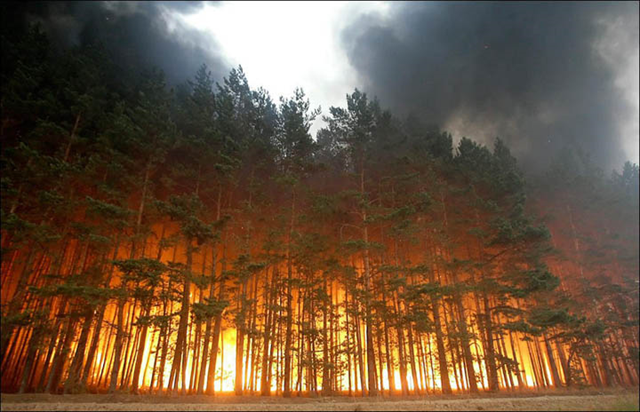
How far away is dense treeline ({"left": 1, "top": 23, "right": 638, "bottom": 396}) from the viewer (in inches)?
558

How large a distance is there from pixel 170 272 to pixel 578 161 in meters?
38.4

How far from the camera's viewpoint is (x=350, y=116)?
21453 mm

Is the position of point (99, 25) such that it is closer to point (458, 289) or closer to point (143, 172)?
point (143, 172)

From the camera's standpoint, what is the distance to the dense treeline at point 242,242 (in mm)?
14180

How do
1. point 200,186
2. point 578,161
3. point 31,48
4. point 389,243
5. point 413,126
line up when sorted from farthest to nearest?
point 578,161 → point 413,126 → point 389,243 → point 200,186 → point 31,48

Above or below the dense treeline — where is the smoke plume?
above

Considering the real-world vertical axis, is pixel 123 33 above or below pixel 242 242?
above

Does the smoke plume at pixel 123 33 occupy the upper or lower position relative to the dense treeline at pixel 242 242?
upper

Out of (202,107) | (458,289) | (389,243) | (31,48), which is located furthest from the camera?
Answer: (389,243)

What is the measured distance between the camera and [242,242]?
17.6m

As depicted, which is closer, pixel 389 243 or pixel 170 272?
pixel 170 272

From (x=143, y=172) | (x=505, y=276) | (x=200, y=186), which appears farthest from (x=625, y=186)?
(x=143, y=172)

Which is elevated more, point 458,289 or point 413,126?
point 413,126

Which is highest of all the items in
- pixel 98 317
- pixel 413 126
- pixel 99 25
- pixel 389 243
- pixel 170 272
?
pixel 99 25
